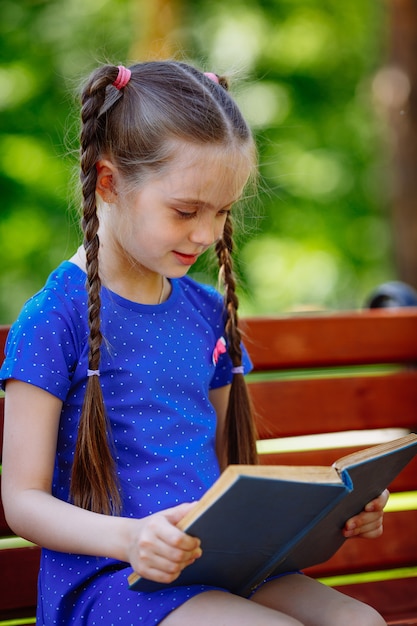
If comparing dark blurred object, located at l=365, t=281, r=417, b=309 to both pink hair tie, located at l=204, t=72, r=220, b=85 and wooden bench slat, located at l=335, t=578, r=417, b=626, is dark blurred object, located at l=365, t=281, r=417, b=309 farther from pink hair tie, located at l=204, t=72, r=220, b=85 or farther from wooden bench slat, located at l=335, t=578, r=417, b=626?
pink hair tie, located at l=204, t=72, r=220, b=85

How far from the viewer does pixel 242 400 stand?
2006mm

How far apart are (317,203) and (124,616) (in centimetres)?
946

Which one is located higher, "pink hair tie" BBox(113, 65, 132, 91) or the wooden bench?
"pink hair tie" BBox(113, 65, 132, 91)

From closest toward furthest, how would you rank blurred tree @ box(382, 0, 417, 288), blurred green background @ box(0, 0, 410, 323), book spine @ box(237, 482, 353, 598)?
book spine @ box(237, 482, 353, 598) → blurred tree @ box(382, 0, 417, 288) → blurred green background @ box(0, 0, 410, 323)

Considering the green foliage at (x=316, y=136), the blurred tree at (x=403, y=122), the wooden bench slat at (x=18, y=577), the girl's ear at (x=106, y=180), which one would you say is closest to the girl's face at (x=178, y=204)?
the girl's ear at (x=106, y=180)

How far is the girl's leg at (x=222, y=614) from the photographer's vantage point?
143cm

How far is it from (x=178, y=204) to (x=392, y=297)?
133 cm

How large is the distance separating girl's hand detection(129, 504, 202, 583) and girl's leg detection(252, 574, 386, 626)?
385 mm

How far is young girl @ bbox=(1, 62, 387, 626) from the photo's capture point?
157cm

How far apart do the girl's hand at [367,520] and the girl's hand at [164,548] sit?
41 cm

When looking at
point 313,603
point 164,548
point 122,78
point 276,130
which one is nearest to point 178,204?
point 122,78

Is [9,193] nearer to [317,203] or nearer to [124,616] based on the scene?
[317,203]

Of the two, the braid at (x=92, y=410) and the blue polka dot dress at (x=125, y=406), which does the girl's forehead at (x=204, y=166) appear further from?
the blue polka dot dress at (x=125, y=406)

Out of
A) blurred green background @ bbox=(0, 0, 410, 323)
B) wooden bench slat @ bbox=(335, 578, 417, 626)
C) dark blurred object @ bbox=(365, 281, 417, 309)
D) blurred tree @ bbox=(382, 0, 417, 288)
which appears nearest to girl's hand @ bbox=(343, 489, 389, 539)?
wooden bench slat @ bbox=(335, 578, 417, 626)
